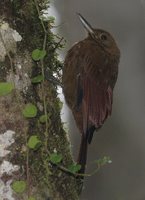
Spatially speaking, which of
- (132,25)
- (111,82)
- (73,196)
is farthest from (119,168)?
(73,196)

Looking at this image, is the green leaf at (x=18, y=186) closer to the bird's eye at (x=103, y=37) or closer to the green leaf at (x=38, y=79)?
the green leaf at (x=38, y=79)

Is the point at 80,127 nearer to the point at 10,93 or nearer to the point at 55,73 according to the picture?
the point at 55,73

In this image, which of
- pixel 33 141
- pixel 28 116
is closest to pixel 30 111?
pixel 28 116

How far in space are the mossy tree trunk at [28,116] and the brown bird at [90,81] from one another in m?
0.36

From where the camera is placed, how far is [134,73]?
537 cm

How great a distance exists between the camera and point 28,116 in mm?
2533

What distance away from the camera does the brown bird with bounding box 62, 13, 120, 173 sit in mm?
3266

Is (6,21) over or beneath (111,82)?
over

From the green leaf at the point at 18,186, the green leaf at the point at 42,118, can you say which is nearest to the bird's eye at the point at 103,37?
the green leaf at the point at 42,118

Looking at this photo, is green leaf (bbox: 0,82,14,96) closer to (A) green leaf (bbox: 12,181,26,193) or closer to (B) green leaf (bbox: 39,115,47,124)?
(B) green leaf (bbox: 39,115,47,124)

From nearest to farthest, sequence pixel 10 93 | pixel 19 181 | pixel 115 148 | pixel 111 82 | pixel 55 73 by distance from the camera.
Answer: pixel 19 181, pixel 10 93, pixel 55 73, pixel 111 82, pixel 115 148

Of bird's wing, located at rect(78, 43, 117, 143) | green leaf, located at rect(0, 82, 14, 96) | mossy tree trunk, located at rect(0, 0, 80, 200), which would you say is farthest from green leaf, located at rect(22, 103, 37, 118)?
bird's wing, located at rect(78, 43, 117, 143)

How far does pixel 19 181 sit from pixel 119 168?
338cm

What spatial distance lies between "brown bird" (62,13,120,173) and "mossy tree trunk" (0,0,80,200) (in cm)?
36
